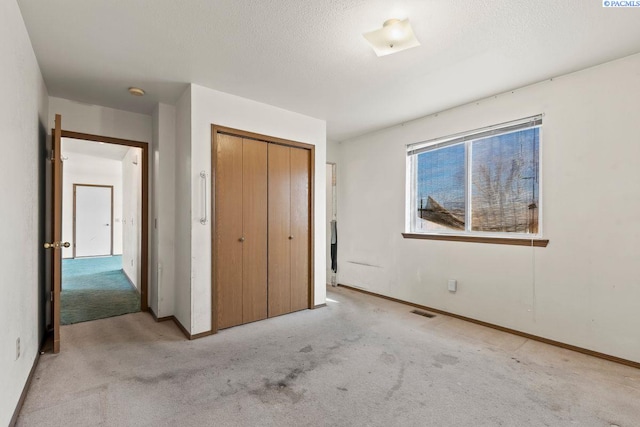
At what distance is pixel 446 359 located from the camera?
248cm

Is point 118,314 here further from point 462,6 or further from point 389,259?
point 462,6

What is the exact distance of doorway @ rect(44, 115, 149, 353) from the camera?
2.56 m

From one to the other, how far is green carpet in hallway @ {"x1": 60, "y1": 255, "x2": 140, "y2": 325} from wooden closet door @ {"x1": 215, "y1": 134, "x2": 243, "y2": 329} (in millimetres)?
1478

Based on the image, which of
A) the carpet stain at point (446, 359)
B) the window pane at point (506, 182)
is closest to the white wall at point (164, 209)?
the carpet stain at point (446, 359)

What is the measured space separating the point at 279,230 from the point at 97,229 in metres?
7.23

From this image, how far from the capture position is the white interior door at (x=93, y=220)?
7.88 meters

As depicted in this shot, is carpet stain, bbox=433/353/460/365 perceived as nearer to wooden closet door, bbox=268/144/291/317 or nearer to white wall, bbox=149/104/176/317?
wooden closet door, bbox=268/144/291/317

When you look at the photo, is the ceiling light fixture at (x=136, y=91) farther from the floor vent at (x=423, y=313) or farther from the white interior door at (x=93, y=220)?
the white interior door at (x=93, y=220)

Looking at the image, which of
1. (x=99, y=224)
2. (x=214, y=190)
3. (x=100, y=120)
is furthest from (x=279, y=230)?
(x=99, y=224)

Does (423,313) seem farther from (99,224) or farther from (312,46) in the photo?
(99,224)

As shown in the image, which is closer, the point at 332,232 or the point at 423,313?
the point at 423,313

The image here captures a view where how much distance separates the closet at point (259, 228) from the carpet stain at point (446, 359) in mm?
1724

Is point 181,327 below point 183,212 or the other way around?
below

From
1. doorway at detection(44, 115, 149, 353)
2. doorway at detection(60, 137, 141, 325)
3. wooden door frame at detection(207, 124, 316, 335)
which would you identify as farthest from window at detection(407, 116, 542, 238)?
doorway at detection(60, 137, 141, 325)
